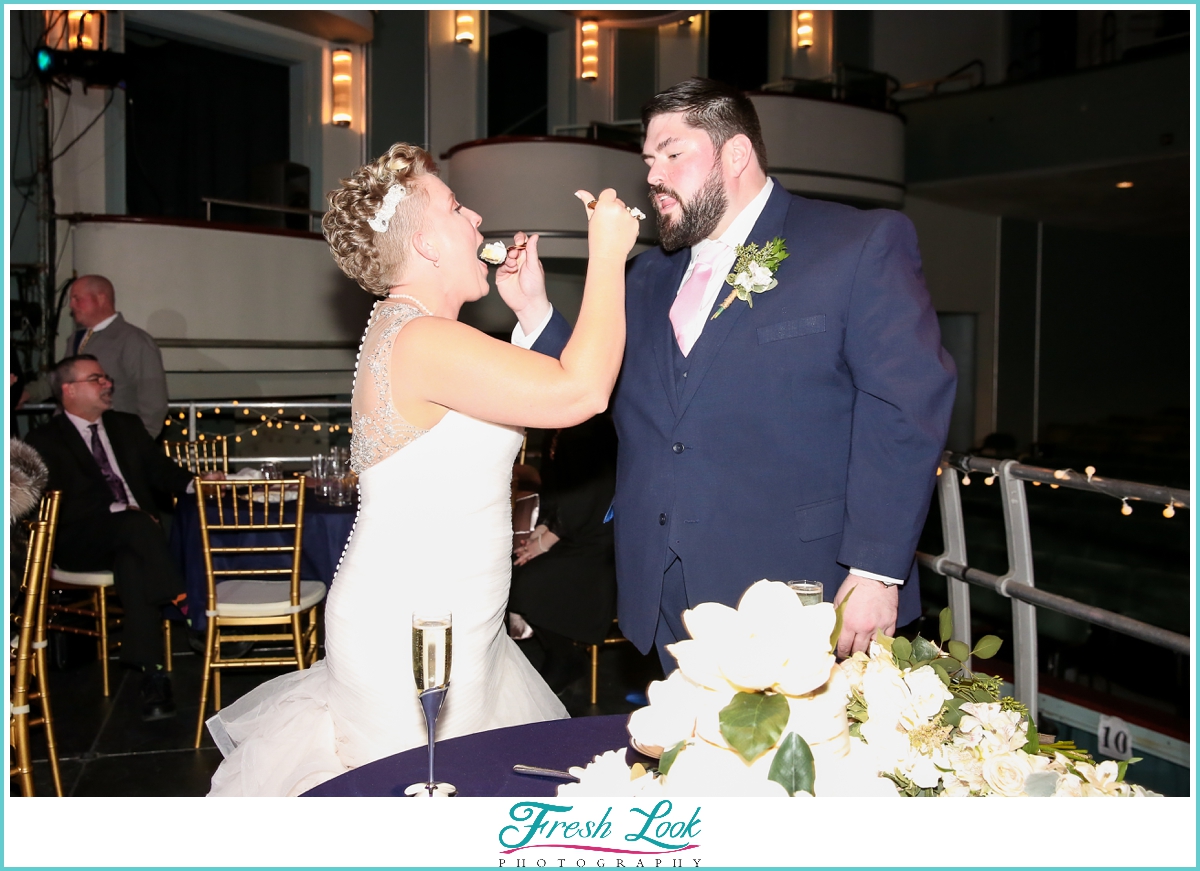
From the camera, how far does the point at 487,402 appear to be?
5.64 ft

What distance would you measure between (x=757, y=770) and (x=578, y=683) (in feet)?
12.0

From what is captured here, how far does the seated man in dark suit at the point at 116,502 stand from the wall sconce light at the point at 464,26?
7.22m

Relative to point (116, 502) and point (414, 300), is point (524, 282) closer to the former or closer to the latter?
point (414, 300)

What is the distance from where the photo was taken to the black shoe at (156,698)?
3.95 metres

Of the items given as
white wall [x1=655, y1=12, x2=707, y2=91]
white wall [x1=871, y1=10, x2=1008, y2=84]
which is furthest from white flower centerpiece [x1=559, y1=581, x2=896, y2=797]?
white wall [x1=871, y1=10, x2=1008, y2=84]

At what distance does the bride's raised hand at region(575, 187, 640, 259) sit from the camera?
5.38ft

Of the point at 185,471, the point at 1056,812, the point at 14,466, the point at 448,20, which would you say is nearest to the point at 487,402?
the point at 1056,812

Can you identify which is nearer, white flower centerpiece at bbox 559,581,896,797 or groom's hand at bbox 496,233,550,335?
white flower centerpiece at bbox 559,581,896,797

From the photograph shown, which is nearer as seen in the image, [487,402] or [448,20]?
[487,402]

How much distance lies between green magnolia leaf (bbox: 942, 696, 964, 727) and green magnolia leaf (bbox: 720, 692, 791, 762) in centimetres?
23

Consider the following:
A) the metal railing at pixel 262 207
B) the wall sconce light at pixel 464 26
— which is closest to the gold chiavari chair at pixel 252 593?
the metal railing at pixel 262 207

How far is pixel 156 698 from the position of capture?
3980mm

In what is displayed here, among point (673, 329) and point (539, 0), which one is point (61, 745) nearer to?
point (673, 329)

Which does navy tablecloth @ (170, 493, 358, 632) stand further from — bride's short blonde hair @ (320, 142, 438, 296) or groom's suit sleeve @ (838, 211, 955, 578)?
groom's suit sleeve @ (838, 211, 955, 578)
